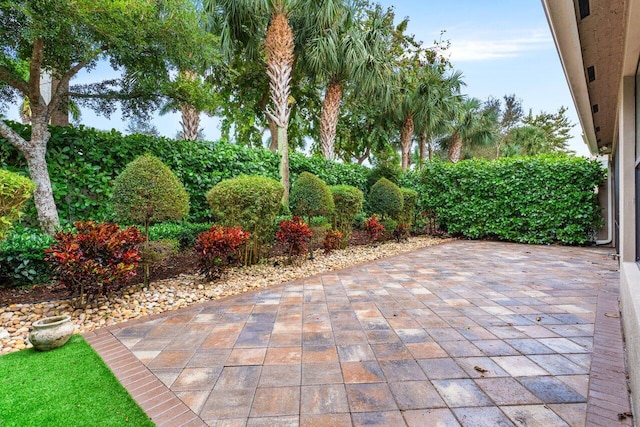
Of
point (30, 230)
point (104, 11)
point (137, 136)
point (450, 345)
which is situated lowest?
point (450, 345)

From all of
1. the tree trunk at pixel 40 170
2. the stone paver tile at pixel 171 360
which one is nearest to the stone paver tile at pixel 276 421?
the stone paver tile at pixel 171 360

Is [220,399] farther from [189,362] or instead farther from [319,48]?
[319,48]

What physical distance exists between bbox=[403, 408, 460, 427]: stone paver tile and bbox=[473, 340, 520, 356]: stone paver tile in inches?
37.9

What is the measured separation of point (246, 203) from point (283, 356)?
3325mm

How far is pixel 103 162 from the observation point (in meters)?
5.58

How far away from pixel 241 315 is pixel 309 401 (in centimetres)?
173

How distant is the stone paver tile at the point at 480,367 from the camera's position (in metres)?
2.22

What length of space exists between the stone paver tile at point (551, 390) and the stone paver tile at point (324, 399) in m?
1.25

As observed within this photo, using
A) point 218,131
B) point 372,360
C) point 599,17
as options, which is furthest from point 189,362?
point 218,131

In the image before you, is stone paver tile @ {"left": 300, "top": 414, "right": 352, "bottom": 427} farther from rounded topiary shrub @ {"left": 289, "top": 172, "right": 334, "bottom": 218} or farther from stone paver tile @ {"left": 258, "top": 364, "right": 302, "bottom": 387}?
rounded topiary shrub @ {"left": 289, "top": 172, "right": 334, "bottom": 218}

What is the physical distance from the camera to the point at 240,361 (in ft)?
8.05

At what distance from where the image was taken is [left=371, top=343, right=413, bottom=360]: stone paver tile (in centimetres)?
248

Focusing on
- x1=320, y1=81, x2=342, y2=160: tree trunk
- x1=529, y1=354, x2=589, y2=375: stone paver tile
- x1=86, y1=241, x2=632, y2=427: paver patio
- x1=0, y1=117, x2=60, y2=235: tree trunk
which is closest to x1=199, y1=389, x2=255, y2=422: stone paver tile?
x1=86, y1=241, x2=632, y2=427: paver patio

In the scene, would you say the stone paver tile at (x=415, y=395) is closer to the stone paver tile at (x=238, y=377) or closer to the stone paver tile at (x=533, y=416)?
the stone paver tile at (x=533, y=416)
